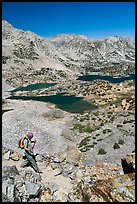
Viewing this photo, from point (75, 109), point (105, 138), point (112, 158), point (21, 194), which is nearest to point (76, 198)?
point (21, 194)

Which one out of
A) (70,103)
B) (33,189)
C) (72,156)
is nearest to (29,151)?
(33,189)

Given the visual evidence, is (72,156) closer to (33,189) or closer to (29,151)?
(29,151)

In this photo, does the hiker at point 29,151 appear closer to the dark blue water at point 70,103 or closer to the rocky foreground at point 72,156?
the rocky foreground at point 72,156

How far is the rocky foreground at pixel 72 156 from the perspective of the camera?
39.0 feet

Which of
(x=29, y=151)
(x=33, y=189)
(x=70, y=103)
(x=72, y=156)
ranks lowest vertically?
(x=72, y=156)

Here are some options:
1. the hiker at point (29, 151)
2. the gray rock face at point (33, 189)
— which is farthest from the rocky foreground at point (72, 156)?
the hiker at point (29, 151)

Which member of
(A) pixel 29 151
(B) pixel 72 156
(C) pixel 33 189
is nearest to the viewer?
(C) pixel 33 189

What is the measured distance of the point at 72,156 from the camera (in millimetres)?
25578

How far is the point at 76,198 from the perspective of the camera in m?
12.3

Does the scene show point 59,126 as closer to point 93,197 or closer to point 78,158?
point 78,158

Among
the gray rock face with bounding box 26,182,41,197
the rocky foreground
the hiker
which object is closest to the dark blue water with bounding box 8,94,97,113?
the rocky foreground

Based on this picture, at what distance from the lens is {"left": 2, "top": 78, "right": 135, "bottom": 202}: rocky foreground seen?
11.9 meters

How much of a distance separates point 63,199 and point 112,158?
15.6m

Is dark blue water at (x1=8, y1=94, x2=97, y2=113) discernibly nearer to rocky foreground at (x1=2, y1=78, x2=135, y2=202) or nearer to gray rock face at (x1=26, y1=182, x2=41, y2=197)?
rocky foreground at (x1=2, y1=78, x2=135, y2=202)
